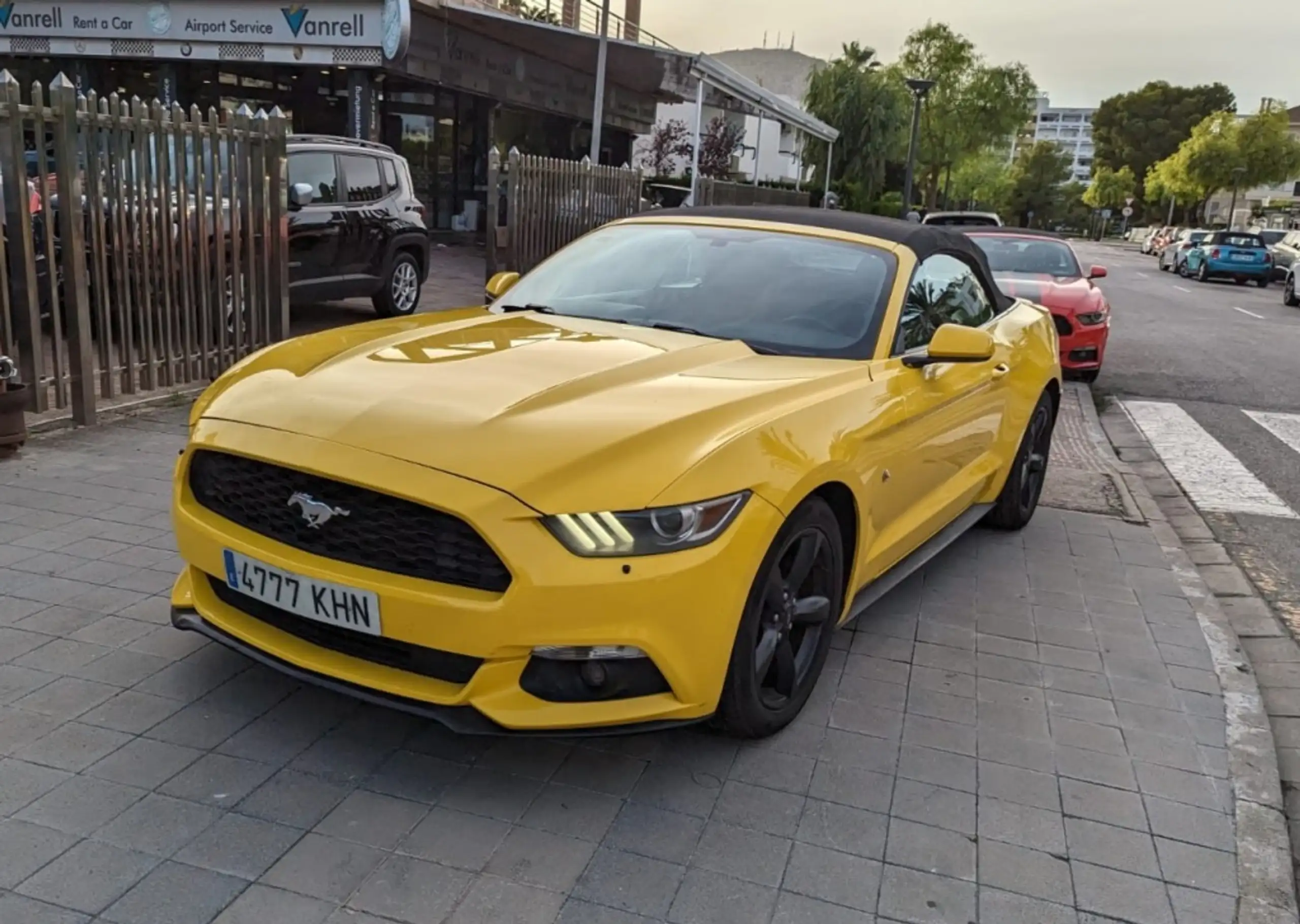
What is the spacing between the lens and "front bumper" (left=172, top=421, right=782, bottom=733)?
267 cm

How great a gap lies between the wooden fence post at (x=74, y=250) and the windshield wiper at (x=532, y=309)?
325 cm

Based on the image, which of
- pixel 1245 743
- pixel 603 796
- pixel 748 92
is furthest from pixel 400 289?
pixel 748 92

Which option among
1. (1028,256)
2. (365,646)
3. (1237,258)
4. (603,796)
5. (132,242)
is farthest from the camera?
(1237,258)

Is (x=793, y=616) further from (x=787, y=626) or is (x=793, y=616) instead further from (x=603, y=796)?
(x=603, y=796)

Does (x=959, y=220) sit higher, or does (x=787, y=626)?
(x=959, y=220)

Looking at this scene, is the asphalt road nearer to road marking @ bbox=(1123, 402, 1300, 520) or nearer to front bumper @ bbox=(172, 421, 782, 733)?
road marking @ bbox=(1123, 402, 1300, 520)

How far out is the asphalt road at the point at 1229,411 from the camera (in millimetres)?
6289

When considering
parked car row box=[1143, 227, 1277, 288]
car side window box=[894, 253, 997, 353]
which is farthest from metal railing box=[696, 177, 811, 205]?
parked car row box=[1143, 227, 1277, 288]

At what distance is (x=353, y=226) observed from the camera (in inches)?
436

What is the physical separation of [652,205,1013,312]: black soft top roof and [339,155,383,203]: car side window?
22.3ft

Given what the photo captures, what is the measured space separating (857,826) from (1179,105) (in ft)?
364

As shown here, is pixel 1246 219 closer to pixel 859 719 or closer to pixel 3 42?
pixel 3 42

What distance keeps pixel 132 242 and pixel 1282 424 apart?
930 cm

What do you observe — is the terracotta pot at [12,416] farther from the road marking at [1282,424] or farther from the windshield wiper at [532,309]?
the road marking at [1282,424]
